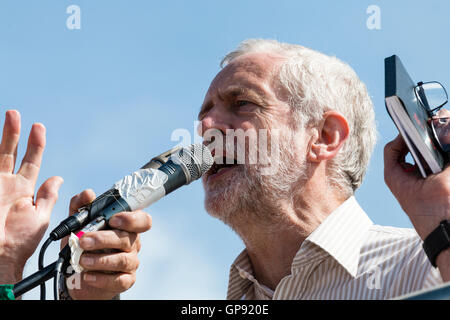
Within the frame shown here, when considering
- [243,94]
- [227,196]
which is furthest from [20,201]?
[243,94]

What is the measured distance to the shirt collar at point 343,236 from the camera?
2.95 metres

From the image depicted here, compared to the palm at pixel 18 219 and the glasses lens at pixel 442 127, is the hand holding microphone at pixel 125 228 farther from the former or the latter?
the glasses lens at pixel 442 127

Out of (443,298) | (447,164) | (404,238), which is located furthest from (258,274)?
(443,298)

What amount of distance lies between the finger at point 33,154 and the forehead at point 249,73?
109cm

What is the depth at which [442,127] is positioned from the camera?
99.5 inches

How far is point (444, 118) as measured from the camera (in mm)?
2557

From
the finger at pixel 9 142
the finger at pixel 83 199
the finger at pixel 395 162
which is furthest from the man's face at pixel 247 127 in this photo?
the finger at pixel 9 142

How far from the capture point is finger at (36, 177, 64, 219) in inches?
125

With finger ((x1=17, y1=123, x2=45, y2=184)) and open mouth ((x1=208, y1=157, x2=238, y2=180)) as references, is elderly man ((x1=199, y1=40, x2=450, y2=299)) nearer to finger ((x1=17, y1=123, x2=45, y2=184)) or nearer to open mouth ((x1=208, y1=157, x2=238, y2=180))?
open mouth ((x1=208, y1=157, x2=238, y2=180))

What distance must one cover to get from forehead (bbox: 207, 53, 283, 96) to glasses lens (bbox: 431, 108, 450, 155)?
1.16 m

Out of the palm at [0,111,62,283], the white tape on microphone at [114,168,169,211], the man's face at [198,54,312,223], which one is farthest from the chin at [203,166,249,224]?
the palm at [0,111,62,283]

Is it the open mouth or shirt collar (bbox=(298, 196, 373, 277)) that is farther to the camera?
the open mouth

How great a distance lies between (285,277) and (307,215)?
1.38 ft
